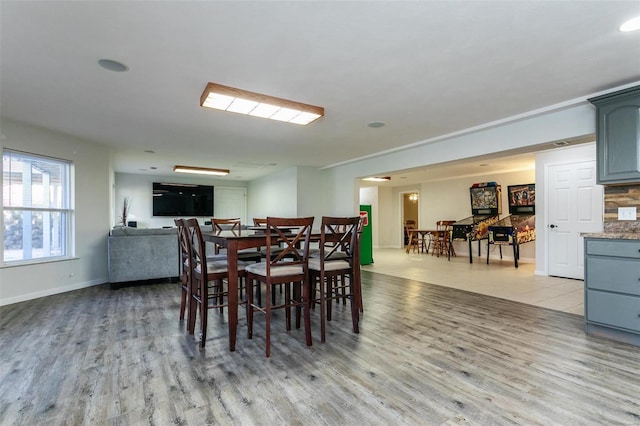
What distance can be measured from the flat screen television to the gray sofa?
4065mm

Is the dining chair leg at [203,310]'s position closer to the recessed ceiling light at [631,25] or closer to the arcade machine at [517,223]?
the recessed ceiling light at [631,25]

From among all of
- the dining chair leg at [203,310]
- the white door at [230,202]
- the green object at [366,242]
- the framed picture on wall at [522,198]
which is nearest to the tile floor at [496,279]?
the green object at [366,242]

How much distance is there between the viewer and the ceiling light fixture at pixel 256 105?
117 inches

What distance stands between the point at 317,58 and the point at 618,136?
2.81 m

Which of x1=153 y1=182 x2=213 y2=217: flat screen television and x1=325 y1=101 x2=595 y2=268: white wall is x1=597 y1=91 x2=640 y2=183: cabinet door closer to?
x1=325 y1=101 x2=595 y2=268: white wall

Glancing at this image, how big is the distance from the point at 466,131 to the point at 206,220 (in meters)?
7.76

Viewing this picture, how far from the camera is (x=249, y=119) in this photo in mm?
3953

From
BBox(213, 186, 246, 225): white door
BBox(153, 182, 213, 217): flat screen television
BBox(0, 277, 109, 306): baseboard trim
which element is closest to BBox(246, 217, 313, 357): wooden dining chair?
BBox(0, 277, 109, 306): baseboard trim

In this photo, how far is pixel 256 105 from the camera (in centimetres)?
329

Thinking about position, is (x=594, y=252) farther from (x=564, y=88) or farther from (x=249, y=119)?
(x=249, y=119)

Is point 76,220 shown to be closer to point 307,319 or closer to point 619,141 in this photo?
point 307,319

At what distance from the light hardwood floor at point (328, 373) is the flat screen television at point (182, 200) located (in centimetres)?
574

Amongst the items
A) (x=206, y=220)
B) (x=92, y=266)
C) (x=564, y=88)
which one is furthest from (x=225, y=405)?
(x=206, y=220)

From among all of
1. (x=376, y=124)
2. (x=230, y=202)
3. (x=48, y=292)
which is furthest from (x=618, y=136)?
(x=230, y=202)
